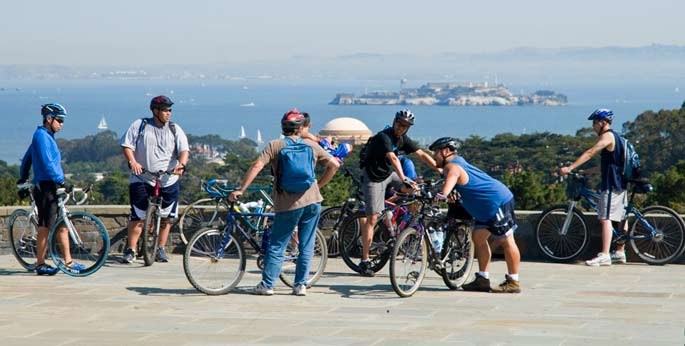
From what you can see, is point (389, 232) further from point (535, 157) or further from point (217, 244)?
point (535, 157)

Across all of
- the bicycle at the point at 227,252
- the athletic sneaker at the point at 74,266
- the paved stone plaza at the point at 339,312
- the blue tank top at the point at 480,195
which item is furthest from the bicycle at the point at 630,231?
the athletic sneaker at the point at 74,266

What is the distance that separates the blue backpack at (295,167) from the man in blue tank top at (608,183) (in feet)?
11.0

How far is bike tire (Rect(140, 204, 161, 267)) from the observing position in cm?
1098

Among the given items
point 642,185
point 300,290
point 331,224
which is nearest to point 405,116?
point 300,290

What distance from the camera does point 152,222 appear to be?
11070mm

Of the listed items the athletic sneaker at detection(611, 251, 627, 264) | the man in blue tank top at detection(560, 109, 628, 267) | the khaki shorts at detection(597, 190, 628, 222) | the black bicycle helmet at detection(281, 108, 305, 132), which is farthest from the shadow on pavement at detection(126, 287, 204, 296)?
the athletic sneaker at detection(611, 251, 627, 264)

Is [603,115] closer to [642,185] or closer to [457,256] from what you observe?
[642,185]

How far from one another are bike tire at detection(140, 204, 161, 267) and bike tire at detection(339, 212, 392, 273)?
1.72 meters

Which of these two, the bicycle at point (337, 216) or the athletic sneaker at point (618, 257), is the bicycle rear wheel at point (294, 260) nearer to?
the bicycle at point (337, 216)

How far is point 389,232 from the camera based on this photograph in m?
10.4

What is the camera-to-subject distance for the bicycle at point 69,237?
1019 centimetres

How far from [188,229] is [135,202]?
1456 mm

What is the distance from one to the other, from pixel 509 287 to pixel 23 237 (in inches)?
170

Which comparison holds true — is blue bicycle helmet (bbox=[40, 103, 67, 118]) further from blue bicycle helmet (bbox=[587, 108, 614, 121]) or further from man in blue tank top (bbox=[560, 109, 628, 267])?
blue bicycle helmet (bbox=[587, 108, 614, 121])
